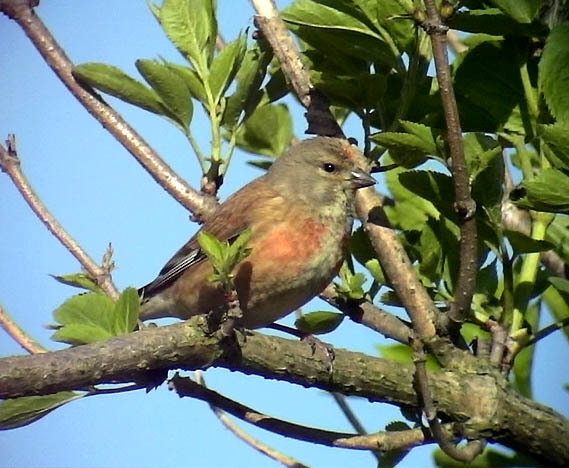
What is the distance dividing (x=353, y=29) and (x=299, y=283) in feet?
3.80

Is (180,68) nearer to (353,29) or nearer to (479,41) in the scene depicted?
(353,29)

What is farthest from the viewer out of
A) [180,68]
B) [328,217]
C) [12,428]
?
[328,217]

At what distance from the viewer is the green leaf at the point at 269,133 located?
3184 mm

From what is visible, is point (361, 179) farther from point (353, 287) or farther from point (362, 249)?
point (353, 287)

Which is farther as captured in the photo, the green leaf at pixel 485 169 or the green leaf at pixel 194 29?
the green leaf at pixel 194 29

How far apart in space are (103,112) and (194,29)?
490mm

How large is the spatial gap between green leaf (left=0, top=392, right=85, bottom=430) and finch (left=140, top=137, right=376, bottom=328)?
91cm

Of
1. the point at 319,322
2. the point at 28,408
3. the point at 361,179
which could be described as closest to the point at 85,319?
the point at 28,408

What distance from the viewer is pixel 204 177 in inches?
119

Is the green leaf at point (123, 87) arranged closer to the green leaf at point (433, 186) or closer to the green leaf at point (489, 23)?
the green leaf at point (433, 186)

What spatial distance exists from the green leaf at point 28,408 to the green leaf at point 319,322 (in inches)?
26.2

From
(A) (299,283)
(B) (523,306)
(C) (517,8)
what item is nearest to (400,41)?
(C) (517,8)

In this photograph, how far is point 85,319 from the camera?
230 cm

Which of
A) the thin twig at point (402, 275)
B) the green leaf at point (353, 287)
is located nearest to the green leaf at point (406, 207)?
the thin twig at point (402, 275)
